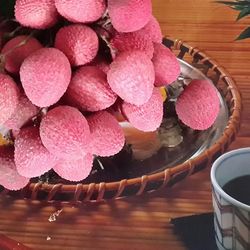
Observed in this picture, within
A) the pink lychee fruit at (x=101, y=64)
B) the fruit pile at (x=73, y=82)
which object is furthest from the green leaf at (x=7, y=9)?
the pink lychee fruit at (x=101, y=64)

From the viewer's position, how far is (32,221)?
78 centimetres

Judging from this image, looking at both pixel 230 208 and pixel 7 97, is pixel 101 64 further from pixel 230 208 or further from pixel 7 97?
pixel 230 208

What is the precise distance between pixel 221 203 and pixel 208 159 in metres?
0.16

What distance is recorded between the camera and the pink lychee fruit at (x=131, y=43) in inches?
27.8

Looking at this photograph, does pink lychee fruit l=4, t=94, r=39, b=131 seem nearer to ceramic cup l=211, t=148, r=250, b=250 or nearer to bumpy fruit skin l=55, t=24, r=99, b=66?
bumpy fruit skin l=55, t=24, r=99, b=66

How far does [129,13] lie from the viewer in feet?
2.20

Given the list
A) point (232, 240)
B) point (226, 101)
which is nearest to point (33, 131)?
point (232, 240)

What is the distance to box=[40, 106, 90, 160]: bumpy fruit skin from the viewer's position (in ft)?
2.13

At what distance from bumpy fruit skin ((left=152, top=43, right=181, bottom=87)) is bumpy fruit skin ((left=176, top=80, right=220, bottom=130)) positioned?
48 mm

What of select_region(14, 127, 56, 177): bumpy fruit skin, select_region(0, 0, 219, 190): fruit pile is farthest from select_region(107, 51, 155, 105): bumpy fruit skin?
select_region(14, 127, 56, 177): bumpy fruit skin

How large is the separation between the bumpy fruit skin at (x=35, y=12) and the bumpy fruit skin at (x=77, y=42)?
0.02 metres

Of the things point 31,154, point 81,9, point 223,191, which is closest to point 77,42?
point 81,9

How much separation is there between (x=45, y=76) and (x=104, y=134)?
0.35ft

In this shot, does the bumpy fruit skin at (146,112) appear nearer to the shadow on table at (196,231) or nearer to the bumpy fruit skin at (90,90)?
the bumpy fruit skin at (90,90)
